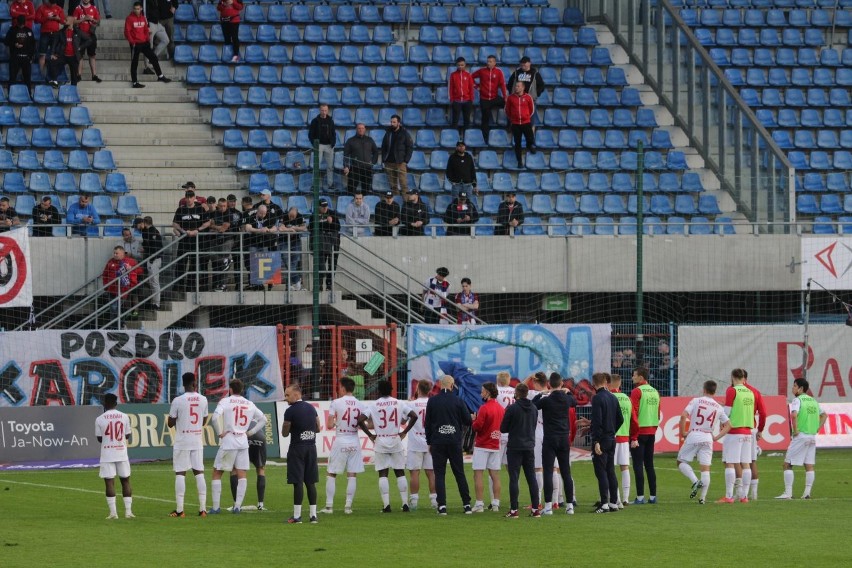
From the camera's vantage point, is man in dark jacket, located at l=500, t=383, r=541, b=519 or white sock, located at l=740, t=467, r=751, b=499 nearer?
man in dark jacket, located at l=500, t=383, r=541, b=519

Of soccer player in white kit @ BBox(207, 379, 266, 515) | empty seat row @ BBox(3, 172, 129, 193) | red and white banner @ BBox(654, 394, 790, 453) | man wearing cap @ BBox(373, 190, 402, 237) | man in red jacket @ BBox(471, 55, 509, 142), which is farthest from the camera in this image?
man in red jacket @ BBox(471, 55, 509, 142)

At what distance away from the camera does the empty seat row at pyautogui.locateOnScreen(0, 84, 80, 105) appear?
34.6 m

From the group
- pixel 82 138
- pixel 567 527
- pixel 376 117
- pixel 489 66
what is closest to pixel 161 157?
pixel 82 138

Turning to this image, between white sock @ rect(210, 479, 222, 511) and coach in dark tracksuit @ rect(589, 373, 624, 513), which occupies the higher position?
coach in dark tracksuit @ rect(589, 373, 624, 513)

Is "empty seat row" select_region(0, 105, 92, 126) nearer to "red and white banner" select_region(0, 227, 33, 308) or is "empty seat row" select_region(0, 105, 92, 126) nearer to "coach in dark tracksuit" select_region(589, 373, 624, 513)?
"red and white banner" select_region(0, 227, 33, 308)

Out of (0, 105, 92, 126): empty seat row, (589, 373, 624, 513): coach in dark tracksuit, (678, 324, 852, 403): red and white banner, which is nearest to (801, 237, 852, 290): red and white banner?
(678, 324, 852, 403): red and white banner

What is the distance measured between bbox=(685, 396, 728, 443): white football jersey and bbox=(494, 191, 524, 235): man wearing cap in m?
10.4

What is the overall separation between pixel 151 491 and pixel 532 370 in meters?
8.46

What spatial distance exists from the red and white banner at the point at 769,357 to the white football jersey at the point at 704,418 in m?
7.59

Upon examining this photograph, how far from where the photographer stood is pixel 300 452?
19359 millimetres

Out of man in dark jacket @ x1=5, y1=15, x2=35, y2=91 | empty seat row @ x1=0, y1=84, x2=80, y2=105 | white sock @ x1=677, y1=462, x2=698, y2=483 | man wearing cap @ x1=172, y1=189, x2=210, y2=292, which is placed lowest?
white sock @ x1=677, y1=462, x2=698, y2=483

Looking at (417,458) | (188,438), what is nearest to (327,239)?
(417,458)

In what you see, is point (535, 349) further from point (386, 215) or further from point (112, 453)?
point (112, 453)

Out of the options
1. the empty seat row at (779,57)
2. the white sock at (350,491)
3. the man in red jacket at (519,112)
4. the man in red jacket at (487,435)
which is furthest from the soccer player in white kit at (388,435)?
the empty seat row at (779,57)
